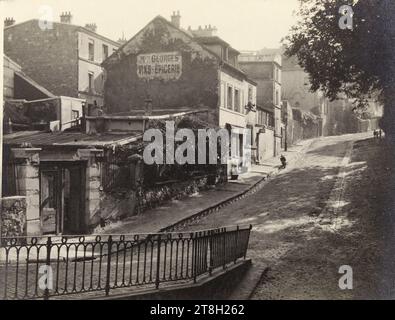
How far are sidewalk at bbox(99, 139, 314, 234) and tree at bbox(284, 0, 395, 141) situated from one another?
20.5 ft

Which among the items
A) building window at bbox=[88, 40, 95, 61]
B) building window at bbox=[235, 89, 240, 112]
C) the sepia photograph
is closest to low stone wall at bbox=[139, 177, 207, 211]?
the sepia photograph

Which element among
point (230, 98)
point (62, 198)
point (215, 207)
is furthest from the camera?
point (230, 98)

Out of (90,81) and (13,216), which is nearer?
(13,216)

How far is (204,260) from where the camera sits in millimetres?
8906

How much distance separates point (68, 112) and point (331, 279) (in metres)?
22.3

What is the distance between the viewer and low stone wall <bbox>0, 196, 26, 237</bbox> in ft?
40.0

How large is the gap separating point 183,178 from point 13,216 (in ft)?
33.1

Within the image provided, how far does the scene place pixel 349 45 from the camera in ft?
54.1

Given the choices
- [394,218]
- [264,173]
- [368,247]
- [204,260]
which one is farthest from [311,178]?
[204,260]

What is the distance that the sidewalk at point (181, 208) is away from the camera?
16002 millimetres

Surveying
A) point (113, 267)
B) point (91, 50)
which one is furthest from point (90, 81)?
point (113, 267)

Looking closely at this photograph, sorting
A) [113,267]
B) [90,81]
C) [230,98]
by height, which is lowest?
[113,267]

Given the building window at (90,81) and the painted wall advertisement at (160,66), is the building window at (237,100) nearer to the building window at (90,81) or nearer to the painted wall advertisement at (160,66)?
the painted wall advertisement at (160,66)

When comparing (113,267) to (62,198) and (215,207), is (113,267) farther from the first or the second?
(215,207)
